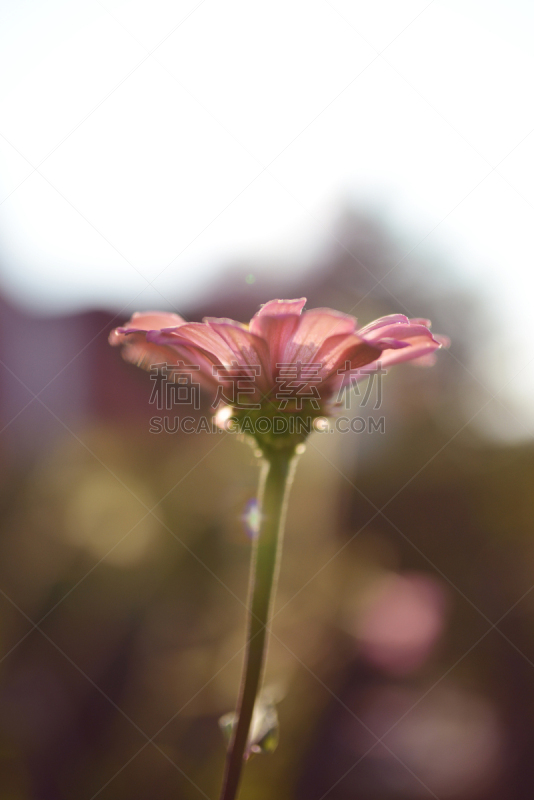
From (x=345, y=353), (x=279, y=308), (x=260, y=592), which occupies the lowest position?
(x=260, y=592)

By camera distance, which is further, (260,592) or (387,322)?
(387,322)

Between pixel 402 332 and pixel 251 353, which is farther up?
pixel 251 353

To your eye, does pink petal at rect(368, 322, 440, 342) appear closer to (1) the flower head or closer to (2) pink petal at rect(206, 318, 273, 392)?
(1) the flower head

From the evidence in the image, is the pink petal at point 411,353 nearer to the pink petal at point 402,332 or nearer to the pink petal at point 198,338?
the pink petal at point 402,332

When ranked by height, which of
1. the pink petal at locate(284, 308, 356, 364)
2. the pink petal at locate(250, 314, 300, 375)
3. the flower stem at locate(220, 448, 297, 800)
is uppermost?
the pink petal at locate(250, 314, 300, 375)

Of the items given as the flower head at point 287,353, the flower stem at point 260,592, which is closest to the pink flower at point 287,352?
the flower head at point 287,353

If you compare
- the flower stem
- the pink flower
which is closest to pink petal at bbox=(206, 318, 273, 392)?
the pink flower

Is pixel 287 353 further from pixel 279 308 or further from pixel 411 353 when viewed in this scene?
pixel 411 353

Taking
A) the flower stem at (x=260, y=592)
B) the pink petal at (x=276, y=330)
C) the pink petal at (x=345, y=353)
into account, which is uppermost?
the pink petal at (x=276, y=330)

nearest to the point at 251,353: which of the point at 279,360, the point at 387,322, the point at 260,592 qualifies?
the point at 279,360
